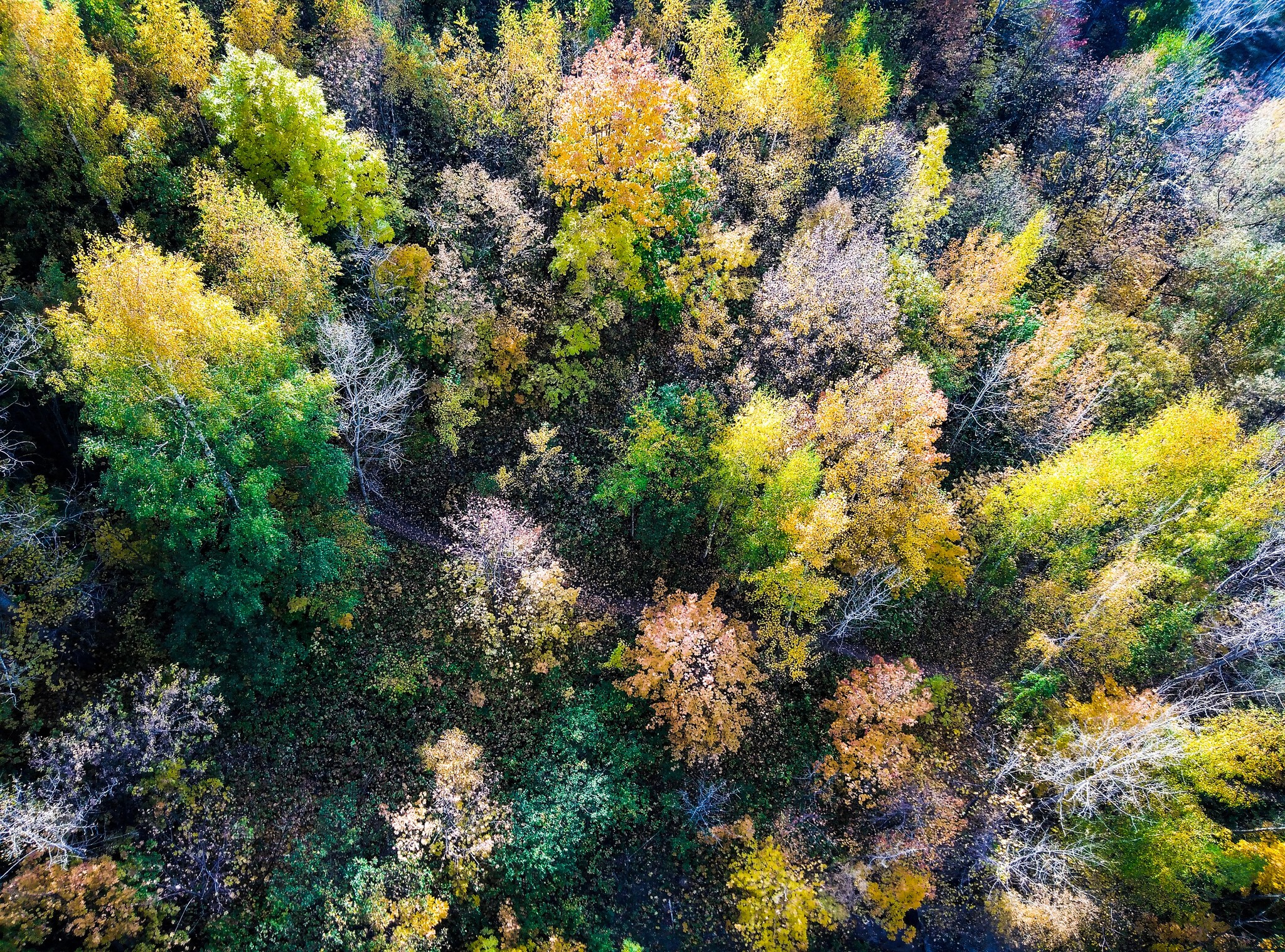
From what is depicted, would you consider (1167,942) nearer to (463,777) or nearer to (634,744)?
(634,744)

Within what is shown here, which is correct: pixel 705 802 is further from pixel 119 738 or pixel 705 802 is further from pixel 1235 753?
pixel 1235 753

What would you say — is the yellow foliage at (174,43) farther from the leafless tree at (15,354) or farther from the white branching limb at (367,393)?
the leafless tree at (15,354)

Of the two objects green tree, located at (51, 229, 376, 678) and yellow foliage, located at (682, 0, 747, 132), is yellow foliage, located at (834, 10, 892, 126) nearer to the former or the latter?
yellow foliage, located at (682, 0, 747, 132)

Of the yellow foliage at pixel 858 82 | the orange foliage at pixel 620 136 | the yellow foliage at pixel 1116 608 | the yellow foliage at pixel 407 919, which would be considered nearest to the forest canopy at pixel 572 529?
the yellow foliage at pixel 407 919

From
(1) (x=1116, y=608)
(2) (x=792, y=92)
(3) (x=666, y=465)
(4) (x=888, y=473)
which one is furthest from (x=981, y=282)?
(3) (x=666, y=465)

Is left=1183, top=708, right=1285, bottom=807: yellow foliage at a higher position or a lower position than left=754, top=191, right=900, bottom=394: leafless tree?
lower

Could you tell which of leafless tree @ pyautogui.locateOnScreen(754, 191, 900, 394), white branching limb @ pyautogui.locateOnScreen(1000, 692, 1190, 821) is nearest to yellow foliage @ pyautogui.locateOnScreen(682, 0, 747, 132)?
leafless tree @ pyautogui.locateOnScreen(754, 191, 900, 394)
